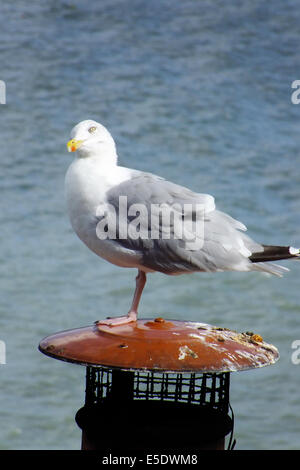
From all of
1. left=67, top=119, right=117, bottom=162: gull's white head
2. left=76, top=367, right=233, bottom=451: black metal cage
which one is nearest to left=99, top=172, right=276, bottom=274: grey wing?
left=67, top=119, right=117, bottom=162: gull's white head

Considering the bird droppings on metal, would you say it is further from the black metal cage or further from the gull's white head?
the gull's white head

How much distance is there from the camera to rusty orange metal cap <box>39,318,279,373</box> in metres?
1.67

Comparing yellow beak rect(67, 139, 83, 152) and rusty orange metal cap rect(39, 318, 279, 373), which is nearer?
rusty orange metal cap rect(39, 318, 279, 373)

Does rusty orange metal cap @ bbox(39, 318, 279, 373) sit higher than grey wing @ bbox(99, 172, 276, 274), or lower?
lower

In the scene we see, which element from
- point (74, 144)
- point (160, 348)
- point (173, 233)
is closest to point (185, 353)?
point (160, 348)

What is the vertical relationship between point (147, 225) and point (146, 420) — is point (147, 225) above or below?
above

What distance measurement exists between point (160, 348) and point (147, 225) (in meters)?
0.39

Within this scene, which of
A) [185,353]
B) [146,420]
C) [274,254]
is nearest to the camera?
[185,353]

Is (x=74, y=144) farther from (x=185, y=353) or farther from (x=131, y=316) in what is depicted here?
(x=185, y=353)

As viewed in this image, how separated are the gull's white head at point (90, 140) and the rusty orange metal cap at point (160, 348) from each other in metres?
0.44

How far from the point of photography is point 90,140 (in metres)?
1.99

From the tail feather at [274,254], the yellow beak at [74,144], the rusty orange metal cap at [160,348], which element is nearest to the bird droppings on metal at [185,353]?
the rusty orange metal cap at [160,348]

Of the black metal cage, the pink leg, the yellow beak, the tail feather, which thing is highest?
the yellow beak
